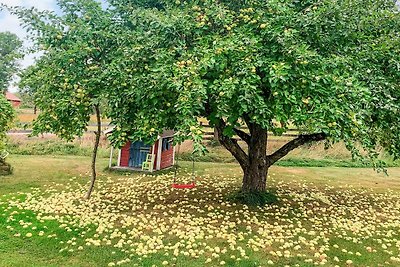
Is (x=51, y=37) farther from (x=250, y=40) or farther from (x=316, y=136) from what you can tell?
(x=316, y=136)

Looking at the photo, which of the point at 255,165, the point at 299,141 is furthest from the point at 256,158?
the point at 299,141

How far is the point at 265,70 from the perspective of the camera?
5090 millimetres

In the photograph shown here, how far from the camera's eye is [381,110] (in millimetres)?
5777

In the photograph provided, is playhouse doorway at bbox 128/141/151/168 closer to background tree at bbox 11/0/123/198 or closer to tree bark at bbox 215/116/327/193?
tree bark at bbox 215/116/327/193

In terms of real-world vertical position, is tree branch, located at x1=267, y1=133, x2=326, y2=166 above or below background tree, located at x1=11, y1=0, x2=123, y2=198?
below

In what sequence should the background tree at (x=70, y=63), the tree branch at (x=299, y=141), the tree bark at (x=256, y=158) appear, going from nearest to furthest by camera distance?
the background tree at (x=70, y=63) < the tree branch at (x=299, y=141) < the tree bark at (x=256, y=158)

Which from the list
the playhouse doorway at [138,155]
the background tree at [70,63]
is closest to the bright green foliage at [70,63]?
the background tree at [70,63]

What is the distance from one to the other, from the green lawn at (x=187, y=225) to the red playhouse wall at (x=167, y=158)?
2.28m

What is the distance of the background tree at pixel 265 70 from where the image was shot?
4.91 meters

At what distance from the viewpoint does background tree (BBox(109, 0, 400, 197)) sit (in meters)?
4.91

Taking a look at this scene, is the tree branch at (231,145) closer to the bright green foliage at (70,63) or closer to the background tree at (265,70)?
the background tree at (265,70)

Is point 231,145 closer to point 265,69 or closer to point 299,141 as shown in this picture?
point 299,141

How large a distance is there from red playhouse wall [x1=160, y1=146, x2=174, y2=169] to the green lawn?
228 cm

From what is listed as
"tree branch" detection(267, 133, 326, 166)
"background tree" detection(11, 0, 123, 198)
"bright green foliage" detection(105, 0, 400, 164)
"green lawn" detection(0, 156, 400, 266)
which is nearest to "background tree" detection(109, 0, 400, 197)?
"bright green foliage" detection(105, 0, 400, 164)
